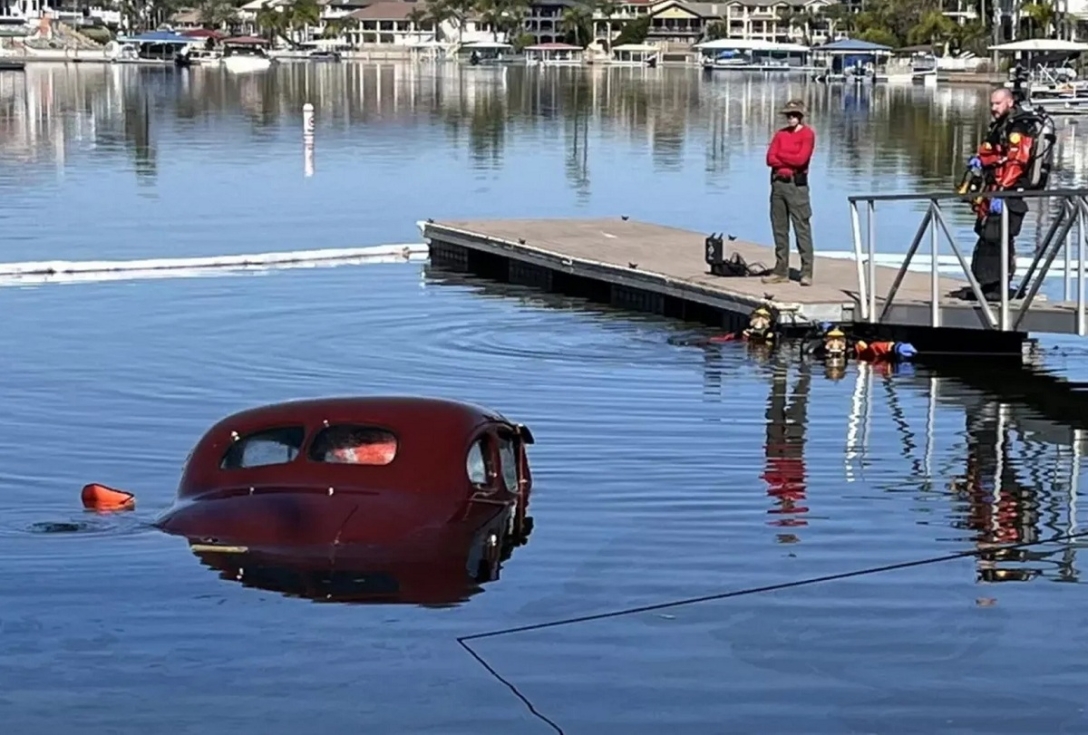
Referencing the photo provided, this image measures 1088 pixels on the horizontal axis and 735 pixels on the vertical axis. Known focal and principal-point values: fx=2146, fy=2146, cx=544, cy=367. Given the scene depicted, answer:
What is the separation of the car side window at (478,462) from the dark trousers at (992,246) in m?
7.83

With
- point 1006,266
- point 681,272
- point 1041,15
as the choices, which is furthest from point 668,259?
point 1041,15

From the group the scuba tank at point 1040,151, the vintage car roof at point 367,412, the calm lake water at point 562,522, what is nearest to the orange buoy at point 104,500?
the calm lake water at point 562,522

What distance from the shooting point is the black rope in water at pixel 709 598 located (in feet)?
36.0

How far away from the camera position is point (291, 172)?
50.8 metres

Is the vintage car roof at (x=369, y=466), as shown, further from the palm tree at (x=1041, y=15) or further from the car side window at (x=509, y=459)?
the palm tree at (x=1041, y=15)

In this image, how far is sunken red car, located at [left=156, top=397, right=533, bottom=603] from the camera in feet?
41.8

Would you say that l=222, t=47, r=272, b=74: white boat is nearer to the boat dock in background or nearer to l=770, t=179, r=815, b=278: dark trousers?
the boat dock in background

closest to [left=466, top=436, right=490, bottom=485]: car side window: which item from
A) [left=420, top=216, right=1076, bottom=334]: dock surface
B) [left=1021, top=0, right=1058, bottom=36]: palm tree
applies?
[left=420, top=216, right=1076, bottom=334]: dock surface

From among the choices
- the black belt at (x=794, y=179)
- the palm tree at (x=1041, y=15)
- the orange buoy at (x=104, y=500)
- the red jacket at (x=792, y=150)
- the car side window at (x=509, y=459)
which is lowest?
the orange buoy at (x=104, y=500)

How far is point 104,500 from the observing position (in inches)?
576

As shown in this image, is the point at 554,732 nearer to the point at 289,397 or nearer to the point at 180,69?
the point at 289,397

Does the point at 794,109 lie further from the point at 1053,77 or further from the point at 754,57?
the point at 754,57

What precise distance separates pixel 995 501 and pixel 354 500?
4.98 meters

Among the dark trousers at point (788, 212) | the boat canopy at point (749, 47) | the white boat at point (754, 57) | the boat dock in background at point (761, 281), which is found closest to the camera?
the boat dock in background at point (761, 281)
